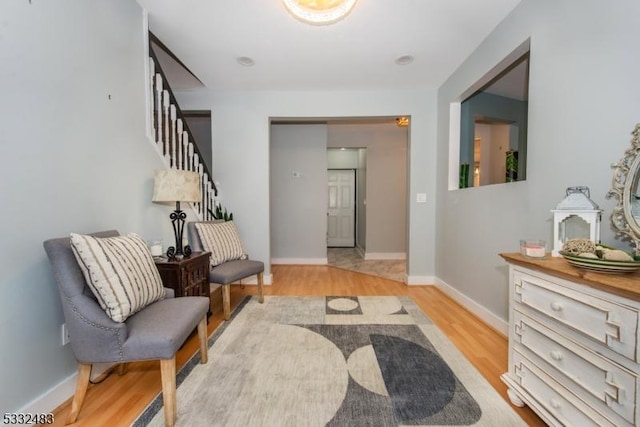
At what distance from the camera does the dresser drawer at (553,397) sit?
0.99 metres

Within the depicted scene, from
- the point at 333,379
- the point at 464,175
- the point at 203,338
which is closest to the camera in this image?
the point at 333,379

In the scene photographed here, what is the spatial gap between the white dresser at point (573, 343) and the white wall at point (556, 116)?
1.61 feet

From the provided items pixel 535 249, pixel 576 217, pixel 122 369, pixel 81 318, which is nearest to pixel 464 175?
pixel 576 217

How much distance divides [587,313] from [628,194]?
1.94ft

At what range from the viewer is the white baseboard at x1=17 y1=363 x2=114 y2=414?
125 cm

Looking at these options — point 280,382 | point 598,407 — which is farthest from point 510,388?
point 280,382

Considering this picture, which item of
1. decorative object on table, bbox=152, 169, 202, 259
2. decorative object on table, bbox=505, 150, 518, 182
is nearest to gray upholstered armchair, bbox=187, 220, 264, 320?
decorative object on table, bbox=152, 169, 202, 259

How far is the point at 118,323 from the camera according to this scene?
1.22 m

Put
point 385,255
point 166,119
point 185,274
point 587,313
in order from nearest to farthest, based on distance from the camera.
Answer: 1. point 587,313
2. point 185,274
3. point 166,119
4. point 385,255

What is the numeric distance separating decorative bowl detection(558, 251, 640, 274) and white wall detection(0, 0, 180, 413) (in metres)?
2.47

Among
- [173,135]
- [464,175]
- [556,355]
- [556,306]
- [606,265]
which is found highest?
[173,135]

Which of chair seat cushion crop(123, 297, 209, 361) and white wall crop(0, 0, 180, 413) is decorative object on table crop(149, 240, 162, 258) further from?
chair seat cushion crop(123, 297, 209, 361)

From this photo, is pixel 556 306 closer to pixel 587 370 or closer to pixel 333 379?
pixel 587 370

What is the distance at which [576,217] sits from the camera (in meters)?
1.39
